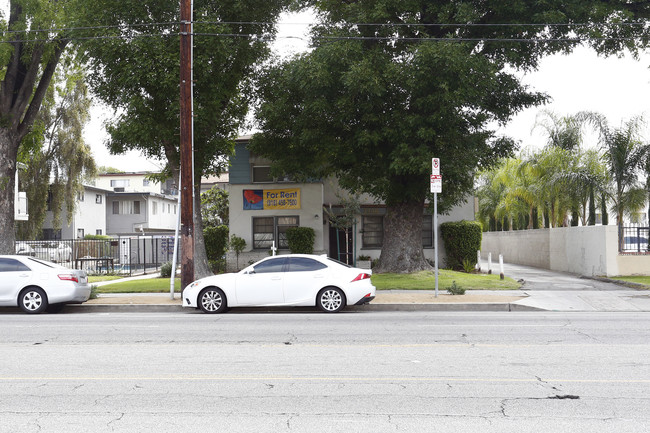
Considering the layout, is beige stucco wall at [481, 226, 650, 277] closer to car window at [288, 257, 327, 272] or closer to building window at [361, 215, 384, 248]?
building window at [361, 215, 384, 248]

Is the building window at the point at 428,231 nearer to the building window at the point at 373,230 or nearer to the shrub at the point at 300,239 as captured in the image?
the building window at the point at 373,230

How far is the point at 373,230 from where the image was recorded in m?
28.9

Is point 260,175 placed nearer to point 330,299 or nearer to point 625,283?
point 330,299

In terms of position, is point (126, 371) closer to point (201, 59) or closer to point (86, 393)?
point (86, 393)

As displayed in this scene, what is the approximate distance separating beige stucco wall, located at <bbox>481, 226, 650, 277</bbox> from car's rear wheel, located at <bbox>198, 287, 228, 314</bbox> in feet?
51.9

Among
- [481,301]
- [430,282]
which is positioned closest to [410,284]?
[430,282]

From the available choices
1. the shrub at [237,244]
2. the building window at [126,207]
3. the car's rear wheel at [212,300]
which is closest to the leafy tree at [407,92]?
the shrub at [237,244]

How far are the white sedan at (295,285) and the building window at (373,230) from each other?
48.2 feet

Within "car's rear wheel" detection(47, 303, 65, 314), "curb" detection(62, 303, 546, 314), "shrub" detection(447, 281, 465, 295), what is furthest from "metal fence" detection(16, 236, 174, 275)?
"shrub" detection(447, 281, 465, 295)

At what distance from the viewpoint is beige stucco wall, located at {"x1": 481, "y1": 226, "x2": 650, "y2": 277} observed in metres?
22.4

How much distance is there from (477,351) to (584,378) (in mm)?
1994

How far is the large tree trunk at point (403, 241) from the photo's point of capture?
22.8 meters

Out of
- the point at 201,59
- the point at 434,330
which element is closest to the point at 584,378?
the point at 434,330

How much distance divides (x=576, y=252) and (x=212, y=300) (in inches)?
724
